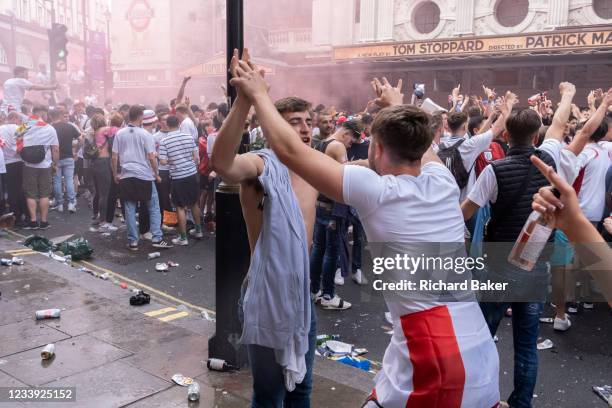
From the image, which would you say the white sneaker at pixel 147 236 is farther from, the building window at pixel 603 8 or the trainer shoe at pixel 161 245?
the building window at pixel 603 8

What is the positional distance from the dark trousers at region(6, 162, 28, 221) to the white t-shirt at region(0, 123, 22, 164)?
15 cm

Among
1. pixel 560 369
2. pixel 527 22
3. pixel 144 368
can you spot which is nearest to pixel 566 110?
pixel 560 369

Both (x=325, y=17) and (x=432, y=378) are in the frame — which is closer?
(x=432, y=378)

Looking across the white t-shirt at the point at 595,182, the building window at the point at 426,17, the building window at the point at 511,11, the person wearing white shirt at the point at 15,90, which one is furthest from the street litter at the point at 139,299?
the building window at the point at 426,17

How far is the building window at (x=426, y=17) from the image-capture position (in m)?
23.4

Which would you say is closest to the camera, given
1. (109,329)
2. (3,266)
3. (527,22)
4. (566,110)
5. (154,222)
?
(566,110)

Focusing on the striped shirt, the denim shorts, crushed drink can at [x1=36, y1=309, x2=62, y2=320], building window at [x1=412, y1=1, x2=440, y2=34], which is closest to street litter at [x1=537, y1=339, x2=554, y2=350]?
the denim shorts

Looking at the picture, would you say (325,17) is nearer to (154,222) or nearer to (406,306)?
(154,222)

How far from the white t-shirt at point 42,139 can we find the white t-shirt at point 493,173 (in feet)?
23.8

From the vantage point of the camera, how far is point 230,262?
12.3 ft

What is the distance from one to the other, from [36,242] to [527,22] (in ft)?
62.7

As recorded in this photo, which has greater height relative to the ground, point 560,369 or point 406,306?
point 406,306

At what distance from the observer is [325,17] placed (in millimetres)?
25000

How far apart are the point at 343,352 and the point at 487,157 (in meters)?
2.76
